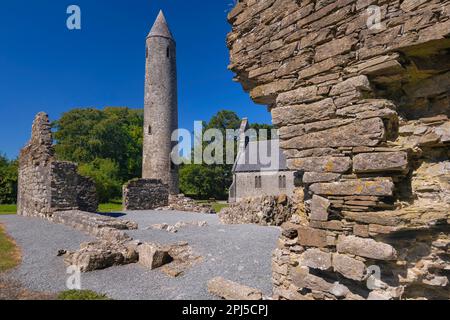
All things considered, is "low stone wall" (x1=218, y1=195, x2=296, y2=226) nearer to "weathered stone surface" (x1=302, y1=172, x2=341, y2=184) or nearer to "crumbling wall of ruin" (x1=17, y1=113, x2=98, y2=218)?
"crumbling wall of ruin" (x1=17, y1=113, x2=98, y2=218)

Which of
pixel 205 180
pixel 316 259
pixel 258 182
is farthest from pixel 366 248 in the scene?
pixel 205 180

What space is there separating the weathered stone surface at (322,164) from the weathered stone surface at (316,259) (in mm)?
998

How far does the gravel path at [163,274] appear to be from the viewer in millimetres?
6035

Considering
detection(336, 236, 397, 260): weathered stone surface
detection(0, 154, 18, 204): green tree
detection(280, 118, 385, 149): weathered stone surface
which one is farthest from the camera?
detection(0, 154, 18, 204): green tree

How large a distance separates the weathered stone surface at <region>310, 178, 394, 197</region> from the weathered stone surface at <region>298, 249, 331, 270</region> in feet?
2.36

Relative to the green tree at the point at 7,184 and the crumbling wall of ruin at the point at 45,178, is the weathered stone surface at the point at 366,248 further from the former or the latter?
the green tree at the point at 7,184

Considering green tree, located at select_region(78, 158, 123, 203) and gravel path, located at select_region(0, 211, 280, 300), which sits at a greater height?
green tree, located at select_region(78, 158, 123, 203)

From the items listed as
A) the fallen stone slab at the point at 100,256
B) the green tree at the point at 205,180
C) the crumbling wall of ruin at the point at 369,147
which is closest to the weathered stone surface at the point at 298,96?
the crumbling wall of ruin at the point at 369,147

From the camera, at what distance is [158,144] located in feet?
95.9

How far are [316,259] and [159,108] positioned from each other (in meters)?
26.8

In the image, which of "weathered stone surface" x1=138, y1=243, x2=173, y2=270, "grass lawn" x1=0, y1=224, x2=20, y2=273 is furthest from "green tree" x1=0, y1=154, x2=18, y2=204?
"weathered stone surface" x1=138, y1=243, x2=173, y2=270

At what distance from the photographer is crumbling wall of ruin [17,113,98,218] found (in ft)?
49.5

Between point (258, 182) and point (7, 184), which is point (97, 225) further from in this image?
point (258, 182)

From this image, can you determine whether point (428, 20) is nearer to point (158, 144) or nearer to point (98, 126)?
point (158, 144)
